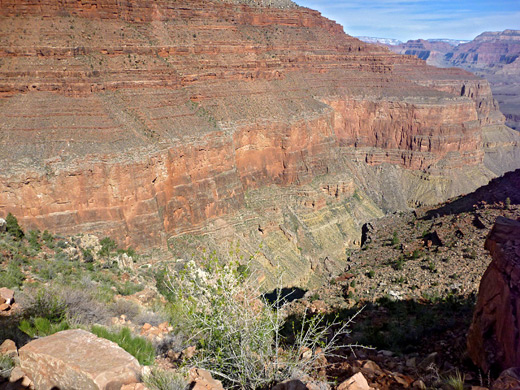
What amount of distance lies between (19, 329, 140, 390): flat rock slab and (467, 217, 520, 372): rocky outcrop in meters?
8.47

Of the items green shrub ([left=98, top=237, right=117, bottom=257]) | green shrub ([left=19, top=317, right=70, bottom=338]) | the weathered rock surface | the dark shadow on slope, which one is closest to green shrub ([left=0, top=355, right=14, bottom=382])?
green shrub ([left=19, top=317, right=70, bottom=338])

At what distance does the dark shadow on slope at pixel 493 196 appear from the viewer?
32875 millimetres

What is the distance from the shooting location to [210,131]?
4025cm

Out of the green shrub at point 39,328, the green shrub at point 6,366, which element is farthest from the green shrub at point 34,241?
the green shrub at point 6,366

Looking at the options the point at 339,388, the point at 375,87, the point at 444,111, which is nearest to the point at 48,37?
the point at 339,388

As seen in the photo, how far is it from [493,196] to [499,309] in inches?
1083

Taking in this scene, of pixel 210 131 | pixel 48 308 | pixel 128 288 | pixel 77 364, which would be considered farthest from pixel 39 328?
pixel 210 131

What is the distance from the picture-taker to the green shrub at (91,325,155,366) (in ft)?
35.9

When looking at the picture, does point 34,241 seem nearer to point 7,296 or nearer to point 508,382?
point 7,296

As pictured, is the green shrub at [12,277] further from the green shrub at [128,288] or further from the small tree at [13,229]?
the small tree at [13,229]

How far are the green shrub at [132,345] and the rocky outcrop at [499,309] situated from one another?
8.78 meters

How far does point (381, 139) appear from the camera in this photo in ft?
257

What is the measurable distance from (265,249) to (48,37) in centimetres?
2859

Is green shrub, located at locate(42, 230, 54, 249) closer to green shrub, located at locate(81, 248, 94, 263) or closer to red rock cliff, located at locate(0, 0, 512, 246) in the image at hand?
red rock cliff, located at locate(0, 0, 512, 246)
